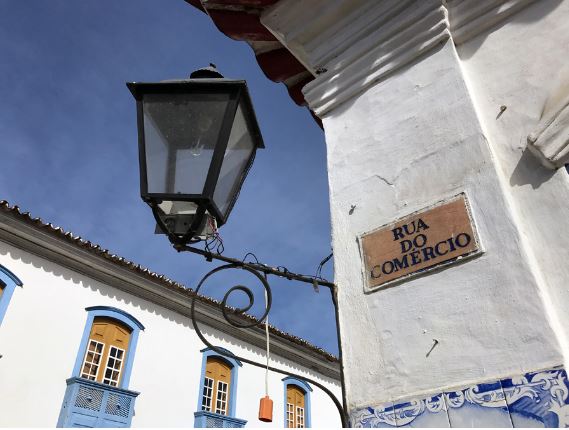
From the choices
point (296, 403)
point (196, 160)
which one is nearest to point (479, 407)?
point (196, 160)

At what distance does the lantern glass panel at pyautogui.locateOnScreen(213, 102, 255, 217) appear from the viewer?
6.78ft

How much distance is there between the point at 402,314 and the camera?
151cm

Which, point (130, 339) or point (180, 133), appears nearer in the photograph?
point (180, 133)

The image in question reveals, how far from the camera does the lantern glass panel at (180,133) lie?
199 cm

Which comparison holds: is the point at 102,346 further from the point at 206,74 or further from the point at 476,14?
the point at 476,14

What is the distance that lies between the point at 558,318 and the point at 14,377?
33.8ft

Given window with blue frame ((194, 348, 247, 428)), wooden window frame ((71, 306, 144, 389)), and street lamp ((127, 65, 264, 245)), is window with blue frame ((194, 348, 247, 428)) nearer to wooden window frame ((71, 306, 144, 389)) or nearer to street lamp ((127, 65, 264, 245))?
wooden window frame ((71, 306, 144, 389))

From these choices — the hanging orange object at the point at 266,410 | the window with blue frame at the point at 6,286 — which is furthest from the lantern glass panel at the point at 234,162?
the window with blue frame at the point at 6,286

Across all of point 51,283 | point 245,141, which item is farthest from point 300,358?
point 245,141

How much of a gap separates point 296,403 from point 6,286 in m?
9.95

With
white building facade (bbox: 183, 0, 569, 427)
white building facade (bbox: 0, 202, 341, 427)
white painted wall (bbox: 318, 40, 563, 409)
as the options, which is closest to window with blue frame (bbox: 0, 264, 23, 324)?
white building facade (bbox: 0, 202, 341, 427)

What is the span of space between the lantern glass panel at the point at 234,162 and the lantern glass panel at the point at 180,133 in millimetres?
92

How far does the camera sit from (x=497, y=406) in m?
1.20

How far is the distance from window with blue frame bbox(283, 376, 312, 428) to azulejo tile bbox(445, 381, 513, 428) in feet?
47.7
